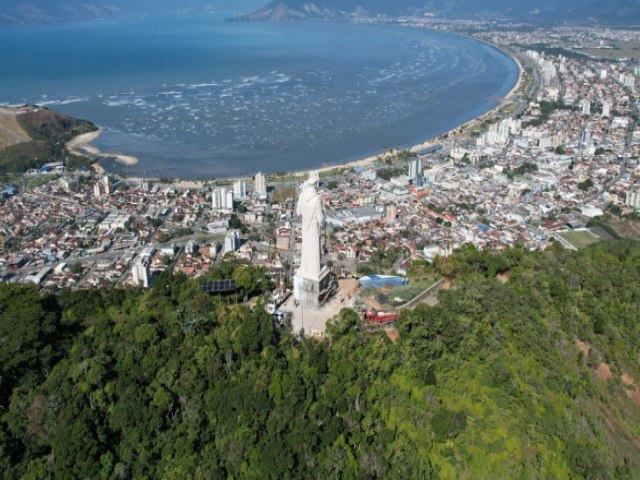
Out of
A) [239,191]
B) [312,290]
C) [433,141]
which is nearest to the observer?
[312,290]

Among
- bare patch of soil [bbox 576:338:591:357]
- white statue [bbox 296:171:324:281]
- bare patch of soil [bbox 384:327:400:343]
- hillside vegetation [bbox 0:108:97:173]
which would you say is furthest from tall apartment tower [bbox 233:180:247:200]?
bare patch of soil [bbox 576:338:591:357]

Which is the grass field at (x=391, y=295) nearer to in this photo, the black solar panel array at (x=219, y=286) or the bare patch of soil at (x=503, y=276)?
the bare patch of soil at (x=503, y=276)

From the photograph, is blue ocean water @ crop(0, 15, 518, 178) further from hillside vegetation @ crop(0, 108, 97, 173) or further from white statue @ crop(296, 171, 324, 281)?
white statue @ crop(296, 171, 324, 281)

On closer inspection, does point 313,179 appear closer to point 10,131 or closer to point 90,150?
point 90,150

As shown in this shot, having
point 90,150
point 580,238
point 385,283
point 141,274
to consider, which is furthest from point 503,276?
point 90,150

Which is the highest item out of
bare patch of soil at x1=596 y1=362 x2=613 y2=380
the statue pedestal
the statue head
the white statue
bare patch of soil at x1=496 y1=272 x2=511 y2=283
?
the statue head

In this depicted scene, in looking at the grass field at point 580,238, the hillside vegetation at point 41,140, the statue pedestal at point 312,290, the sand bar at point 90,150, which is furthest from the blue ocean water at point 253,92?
the statue pedestal at point 312,290
